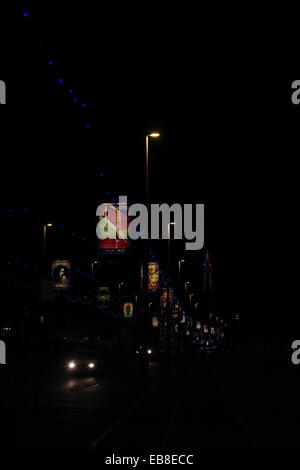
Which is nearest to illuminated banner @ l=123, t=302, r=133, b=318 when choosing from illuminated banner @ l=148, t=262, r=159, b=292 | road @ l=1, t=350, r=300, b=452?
illuminated banner @ l=148, t=262, r=159, b=292

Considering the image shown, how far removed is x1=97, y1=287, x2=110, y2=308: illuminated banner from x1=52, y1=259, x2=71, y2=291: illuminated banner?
17403mm

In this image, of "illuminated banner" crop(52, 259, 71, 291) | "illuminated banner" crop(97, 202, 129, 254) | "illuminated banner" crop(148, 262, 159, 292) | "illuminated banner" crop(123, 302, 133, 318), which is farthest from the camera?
"illuminated banner" crop(123, 302, 133, 318)

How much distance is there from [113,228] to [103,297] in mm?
38572

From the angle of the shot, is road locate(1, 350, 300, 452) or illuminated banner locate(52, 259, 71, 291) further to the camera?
illuminated banner locate(52, 259, 71, 291)

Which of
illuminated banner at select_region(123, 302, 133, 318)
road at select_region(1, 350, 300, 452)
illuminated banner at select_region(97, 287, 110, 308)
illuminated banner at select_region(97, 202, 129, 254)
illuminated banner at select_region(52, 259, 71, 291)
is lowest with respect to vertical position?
road at select_region(1, 350, 300, 452)

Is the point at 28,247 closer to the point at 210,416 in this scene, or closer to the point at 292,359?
the point at 292,359

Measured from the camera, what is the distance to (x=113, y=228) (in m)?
44.0

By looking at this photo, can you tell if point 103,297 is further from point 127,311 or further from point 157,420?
point 157,420

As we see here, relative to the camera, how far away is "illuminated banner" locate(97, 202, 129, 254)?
42812 mm

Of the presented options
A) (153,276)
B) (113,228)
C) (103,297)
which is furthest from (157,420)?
(103,297)

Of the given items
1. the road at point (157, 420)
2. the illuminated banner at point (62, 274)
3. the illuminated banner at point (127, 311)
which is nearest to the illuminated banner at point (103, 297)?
the illuminated banner at point (127, 311)

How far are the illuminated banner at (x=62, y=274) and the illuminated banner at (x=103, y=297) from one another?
17.4 meters

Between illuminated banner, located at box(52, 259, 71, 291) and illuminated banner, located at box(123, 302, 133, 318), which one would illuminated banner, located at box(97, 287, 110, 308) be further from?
illuminated banner, located at box(52, 259, 71, 291)

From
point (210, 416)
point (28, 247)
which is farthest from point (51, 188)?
point (210, 416)
